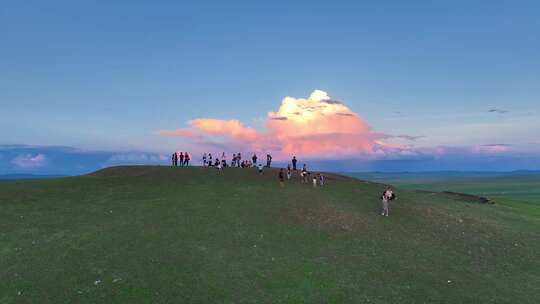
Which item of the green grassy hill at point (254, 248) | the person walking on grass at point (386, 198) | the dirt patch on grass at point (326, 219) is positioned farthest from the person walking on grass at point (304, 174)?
the person walking on grass at point (386, 198)

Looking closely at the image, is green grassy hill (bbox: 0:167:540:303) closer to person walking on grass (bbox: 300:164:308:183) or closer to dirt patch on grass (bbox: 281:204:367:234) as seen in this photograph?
dirt patch on grass (bbox: 281:204:367:234)

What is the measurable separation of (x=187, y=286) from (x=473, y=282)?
18.8 meters

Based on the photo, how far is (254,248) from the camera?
29.2 m

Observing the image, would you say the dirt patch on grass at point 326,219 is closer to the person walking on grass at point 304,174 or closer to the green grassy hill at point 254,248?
the green grassy hill at point 254,248

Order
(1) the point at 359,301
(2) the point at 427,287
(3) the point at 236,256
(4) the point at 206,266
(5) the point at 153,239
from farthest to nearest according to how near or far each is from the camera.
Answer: (5) the point at 153,239
(3) the point at 236,256
(4) the point at 206,266
(2) the point at 427,287
(1) the point at 359,301

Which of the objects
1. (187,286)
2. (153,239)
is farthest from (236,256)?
(153,239)

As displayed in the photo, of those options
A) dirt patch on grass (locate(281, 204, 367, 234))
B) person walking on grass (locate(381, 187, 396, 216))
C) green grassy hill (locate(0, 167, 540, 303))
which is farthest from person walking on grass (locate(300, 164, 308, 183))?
person walking on grass (locate(381, 187, 396, 216))

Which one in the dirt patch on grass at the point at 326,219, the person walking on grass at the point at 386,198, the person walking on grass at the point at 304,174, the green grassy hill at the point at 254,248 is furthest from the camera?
the person walking on grass at the point at 304,174

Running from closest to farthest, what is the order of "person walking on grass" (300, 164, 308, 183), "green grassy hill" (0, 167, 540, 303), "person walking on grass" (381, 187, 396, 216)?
"green grassy hill" (0, 167, 540, 303) → "person walking on grass" (381, 187, 396, 216) → "person walking on grass" (300, 164, 308, 183)

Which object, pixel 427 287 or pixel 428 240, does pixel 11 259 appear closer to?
pixel 427 287

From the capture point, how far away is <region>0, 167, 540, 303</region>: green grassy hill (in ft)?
76.3

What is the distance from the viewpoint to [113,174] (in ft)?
203

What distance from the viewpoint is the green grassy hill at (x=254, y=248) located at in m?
23.3

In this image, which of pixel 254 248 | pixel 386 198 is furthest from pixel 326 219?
pixel 254 248
